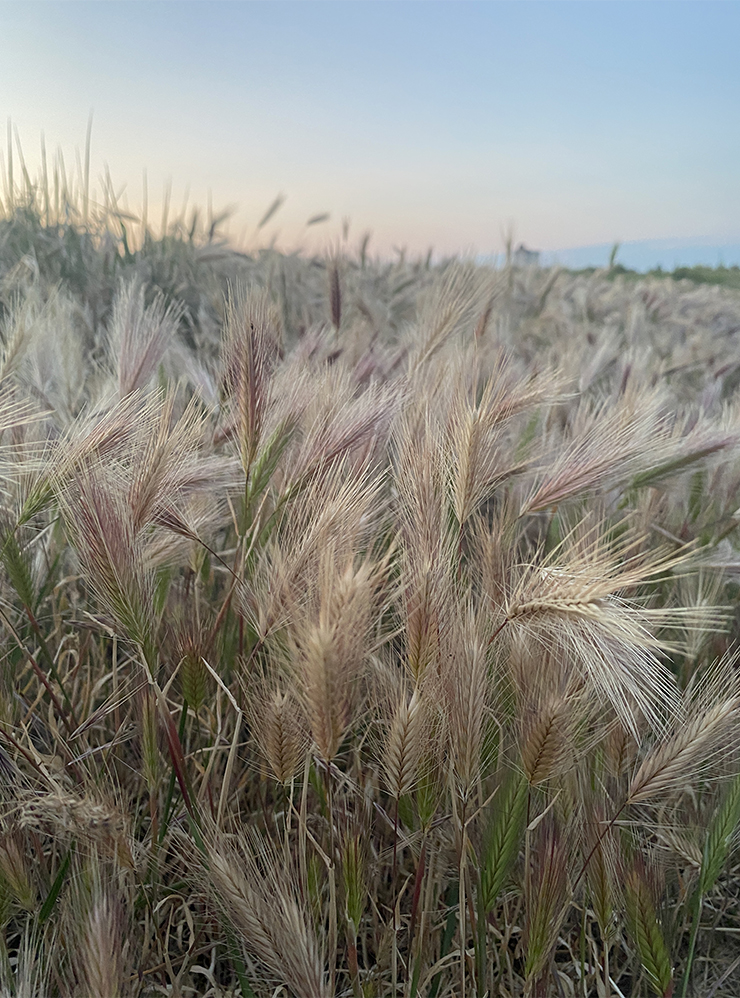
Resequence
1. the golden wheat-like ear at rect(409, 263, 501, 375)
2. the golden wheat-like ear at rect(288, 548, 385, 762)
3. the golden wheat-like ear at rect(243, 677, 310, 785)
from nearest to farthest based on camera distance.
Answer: the golden wheat-like ear at rect(288, 548, 385, 762) → the golden wheat-like ear at rect(243, 677, 310, 785) → the golden wheat-like ear at rect(409, 263, 501, 375)

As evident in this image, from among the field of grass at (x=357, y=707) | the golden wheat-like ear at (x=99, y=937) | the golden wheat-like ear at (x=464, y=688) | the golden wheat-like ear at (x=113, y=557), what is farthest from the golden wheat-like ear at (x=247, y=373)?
the golden wheat-like ear at (x=99, y=937)

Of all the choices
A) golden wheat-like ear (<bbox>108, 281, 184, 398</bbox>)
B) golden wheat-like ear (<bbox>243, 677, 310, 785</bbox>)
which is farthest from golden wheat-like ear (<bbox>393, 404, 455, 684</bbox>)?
golden wheat-like ear (<bbox>108, 281, 184, 398</bbox>)

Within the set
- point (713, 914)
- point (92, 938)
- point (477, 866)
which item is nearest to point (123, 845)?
point (92, 938)

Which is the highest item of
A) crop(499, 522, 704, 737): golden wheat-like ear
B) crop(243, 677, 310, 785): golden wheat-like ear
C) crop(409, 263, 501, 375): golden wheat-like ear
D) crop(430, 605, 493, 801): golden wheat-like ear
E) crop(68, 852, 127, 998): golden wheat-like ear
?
crop(409, 263, 501, 375): golden wheat-like ear

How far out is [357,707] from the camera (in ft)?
2.39

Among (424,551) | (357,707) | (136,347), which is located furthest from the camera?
(136,347)

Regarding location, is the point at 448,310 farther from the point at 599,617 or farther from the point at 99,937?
the point at 99,937

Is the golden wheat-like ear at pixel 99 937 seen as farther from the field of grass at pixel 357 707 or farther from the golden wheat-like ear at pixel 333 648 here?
the golden wheat-like ear at pixel 333 648

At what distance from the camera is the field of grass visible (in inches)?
22.7

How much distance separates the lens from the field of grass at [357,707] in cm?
58

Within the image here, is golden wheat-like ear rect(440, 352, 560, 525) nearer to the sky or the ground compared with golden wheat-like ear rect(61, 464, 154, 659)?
nearer to the sky

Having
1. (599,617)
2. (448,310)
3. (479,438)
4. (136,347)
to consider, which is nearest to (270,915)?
(599,617)

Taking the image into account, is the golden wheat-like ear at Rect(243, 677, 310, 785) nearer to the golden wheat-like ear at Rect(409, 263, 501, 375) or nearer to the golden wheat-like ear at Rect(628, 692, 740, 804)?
the golden wheat-like ear at Rect(628, 692, 740, 804)

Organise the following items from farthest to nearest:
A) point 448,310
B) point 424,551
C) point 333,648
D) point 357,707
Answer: point 448,310 → point 357,707 → point 424,551 → point 333,648
